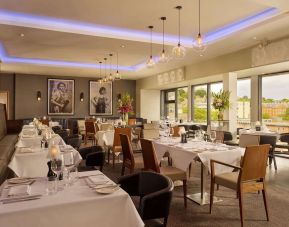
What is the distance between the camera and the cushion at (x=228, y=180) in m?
3.22

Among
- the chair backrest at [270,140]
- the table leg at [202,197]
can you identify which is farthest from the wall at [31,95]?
the table leg at [202,197]

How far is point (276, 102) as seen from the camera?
8539 millimetres

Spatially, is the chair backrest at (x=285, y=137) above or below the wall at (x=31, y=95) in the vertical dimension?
below

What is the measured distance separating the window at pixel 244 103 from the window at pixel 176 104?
310cm

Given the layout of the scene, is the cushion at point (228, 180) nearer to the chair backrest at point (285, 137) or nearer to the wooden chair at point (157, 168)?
the wooden chair at point (157, 168)

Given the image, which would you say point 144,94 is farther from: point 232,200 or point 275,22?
point 232,200

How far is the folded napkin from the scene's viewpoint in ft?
5.47

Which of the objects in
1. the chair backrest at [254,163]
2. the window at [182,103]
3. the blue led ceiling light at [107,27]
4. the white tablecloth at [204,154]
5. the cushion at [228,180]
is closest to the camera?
the chair backrest at [254,163]

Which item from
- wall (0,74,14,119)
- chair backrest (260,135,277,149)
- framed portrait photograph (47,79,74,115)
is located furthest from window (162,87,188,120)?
wall (0,74,14,119)

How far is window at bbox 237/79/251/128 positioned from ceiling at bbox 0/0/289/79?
76.3 inches

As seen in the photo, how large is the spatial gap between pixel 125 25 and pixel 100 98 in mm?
7931

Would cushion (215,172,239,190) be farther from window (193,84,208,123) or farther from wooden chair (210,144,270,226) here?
window (193,84,208,123)

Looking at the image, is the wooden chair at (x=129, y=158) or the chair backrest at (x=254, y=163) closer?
the chair backrest at (x=254, y=163)

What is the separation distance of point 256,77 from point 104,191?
8202 millimetres
